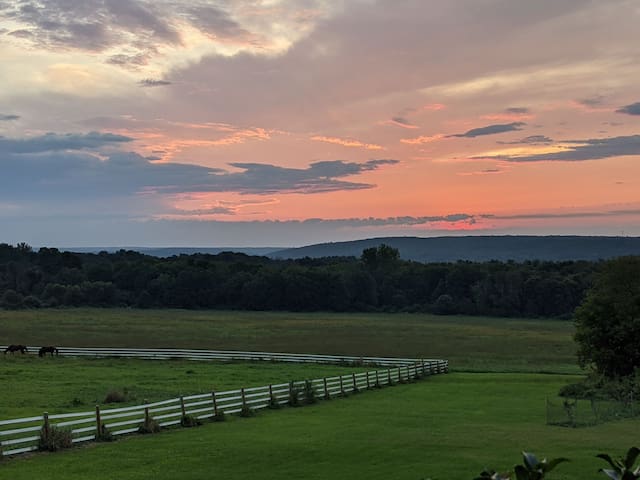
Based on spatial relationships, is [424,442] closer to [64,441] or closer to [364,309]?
[64,441]

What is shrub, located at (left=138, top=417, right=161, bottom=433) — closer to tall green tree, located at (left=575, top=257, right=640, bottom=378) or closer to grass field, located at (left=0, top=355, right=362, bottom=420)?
grass field, located at (left=0, top=355, right=362, bottom=420)

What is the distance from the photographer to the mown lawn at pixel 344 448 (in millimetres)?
16547

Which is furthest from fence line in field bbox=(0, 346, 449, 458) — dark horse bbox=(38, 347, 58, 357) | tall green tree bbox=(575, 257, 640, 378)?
tall green tree bbox=(575, 257, 640, 378)

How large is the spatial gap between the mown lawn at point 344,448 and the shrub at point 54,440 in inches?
15.3

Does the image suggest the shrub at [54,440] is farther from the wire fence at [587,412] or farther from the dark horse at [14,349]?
the dark horse at [14,349]

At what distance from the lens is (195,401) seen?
29109 millimetres

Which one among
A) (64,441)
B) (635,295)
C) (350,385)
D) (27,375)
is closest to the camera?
(64,441)

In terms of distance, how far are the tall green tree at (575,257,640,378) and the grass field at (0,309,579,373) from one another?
35.1 feet

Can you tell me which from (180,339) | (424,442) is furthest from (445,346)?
(424,442)

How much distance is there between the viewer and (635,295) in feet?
144

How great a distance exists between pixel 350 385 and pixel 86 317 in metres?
82.5

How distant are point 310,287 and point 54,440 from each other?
435ft

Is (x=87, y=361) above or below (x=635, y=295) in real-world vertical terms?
below

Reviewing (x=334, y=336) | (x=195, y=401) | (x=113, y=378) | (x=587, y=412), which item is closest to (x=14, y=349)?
(x=113, y=378)
